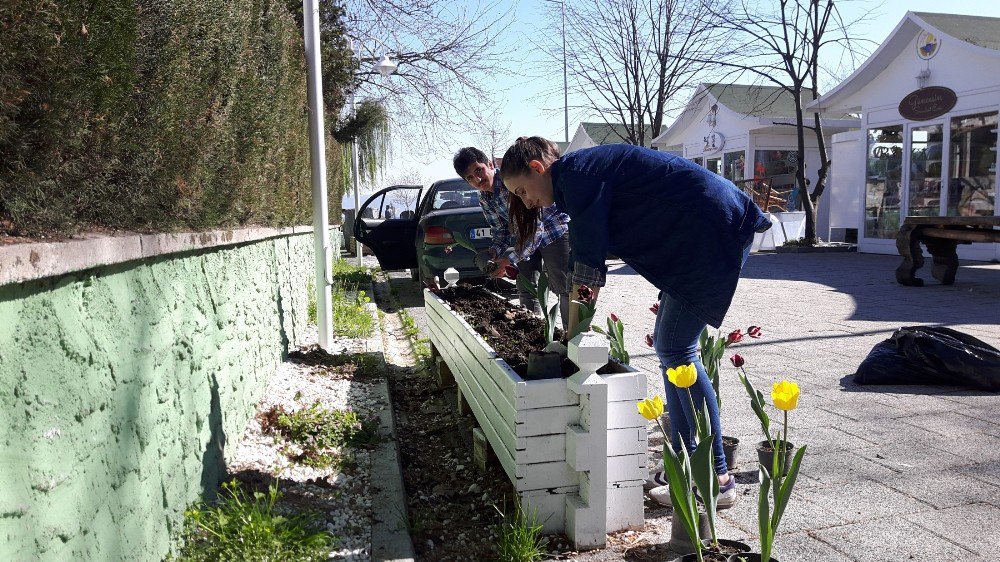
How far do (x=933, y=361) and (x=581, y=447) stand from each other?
342 centimetres

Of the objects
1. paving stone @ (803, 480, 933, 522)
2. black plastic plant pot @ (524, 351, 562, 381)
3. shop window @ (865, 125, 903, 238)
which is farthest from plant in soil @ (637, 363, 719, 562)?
shop window @ (865, 125, 903, 238)

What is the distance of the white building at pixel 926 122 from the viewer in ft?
44.6

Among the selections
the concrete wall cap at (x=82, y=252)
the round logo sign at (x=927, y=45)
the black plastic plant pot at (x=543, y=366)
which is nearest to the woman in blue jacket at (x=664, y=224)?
the black plastic plant pot at (x=543, y=366)

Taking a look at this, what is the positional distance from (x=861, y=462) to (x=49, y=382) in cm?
347

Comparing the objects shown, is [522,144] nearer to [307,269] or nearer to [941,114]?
[307,269]

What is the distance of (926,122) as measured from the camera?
14.9m

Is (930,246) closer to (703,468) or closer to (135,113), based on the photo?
(703,468)

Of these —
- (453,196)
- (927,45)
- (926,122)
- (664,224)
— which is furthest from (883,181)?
(664,224)

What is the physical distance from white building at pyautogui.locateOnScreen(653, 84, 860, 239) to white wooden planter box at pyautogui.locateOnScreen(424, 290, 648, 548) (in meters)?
20.5

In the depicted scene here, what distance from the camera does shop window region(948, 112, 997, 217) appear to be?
13438mm

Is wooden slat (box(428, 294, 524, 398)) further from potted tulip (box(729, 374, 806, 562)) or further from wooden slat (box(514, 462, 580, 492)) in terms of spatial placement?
potted tulip (box(729, 374, 806, 562))

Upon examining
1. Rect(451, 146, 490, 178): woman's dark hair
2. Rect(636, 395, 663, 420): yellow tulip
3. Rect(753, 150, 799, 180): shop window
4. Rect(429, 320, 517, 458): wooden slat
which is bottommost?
Rect(429, 320, 517, 458): wooden slat

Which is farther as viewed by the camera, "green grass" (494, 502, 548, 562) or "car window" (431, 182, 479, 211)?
"car window" (431, 182, 479, 211)

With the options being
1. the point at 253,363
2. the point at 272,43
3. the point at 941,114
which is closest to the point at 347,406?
the point at 253,363
